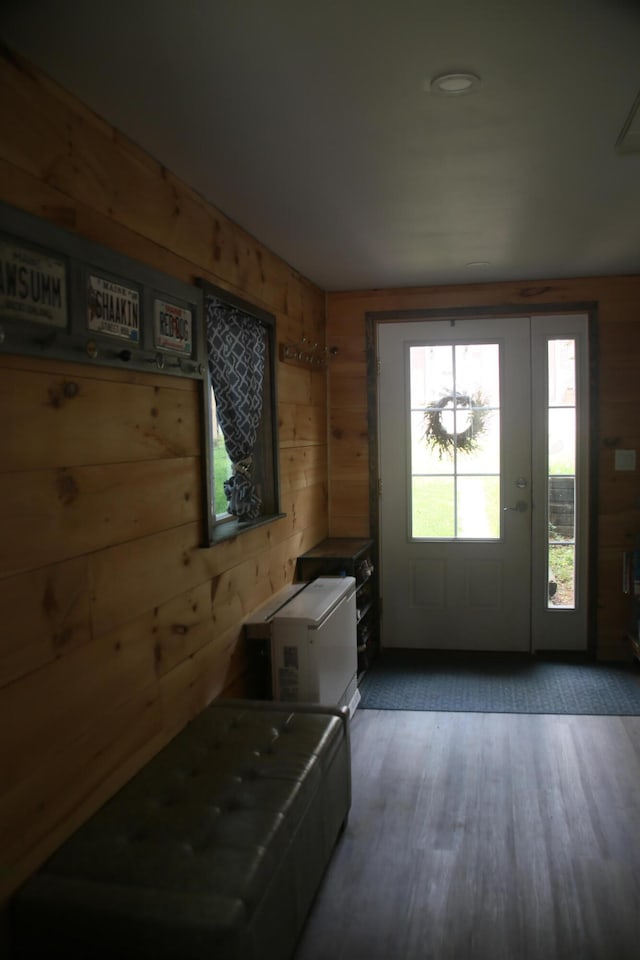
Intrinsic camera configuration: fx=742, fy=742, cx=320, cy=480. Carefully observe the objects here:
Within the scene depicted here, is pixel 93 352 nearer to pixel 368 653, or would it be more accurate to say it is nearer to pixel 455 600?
pixel 368 653

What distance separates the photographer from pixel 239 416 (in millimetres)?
3057

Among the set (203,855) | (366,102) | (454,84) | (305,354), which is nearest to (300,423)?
(305,354)

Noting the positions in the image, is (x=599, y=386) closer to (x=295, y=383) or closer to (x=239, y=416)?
(x=295, y=383)

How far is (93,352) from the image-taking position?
1851 mm

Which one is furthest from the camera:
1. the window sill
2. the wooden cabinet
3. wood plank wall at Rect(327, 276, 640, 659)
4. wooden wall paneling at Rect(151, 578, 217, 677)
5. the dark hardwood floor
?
wood plank wall at Rect(327, 276, 640, 659)

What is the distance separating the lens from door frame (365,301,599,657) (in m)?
4.43

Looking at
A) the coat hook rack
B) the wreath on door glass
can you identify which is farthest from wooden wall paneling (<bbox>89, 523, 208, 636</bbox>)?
the wreath on door glass

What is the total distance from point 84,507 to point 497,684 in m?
2.95

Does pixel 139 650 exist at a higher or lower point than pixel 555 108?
lower

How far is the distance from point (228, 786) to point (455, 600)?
9.40 ft

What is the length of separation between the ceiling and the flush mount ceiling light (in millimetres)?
24

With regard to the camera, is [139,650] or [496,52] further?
[139,650]

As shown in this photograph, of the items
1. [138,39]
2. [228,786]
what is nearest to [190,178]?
[138,39]

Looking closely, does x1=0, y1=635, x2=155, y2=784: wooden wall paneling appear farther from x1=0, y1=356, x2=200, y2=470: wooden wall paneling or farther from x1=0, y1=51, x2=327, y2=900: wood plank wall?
x1=0, y1=356, x2=200, y2=470: wooden wall paneling
